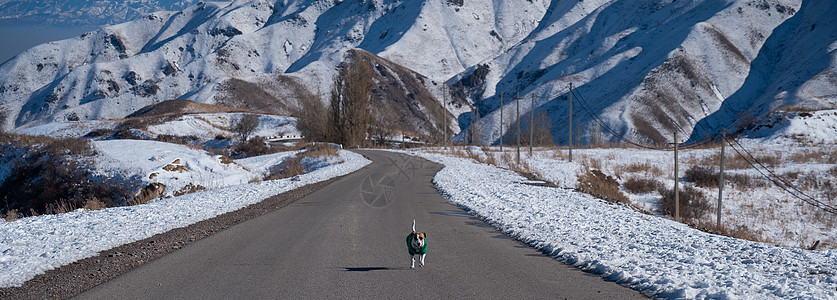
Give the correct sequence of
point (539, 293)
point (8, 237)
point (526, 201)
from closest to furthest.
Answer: point (539, 293)
point (8, 237)
point (526, 201)

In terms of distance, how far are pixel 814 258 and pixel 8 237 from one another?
457 inches

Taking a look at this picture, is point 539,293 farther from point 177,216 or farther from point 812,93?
point 812,93

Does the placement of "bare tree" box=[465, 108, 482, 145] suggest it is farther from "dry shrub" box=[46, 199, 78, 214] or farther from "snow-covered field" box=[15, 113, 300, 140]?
"dry shrub" box=[46, 199, 78, 214]

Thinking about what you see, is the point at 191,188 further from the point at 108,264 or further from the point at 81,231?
the point at 108,264

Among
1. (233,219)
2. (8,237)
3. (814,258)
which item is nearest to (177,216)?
(233,219)

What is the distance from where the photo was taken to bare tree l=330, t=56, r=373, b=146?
193 ft

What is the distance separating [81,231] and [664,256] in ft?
30.6

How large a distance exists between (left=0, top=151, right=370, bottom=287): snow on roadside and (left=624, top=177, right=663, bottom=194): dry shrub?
21993mm

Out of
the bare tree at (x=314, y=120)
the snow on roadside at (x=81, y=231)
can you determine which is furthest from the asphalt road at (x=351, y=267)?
the bare tree at (x=314, y=120)

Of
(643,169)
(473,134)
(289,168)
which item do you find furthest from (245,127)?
(643,169)

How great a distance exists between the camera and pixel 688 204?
2616 centimetres

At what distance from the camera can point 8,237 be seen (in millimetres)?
8609

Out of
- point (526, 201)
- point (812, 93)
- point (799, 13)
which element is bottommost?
point (526, 201)

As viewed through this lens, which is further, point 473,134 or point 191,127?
point 473,134
